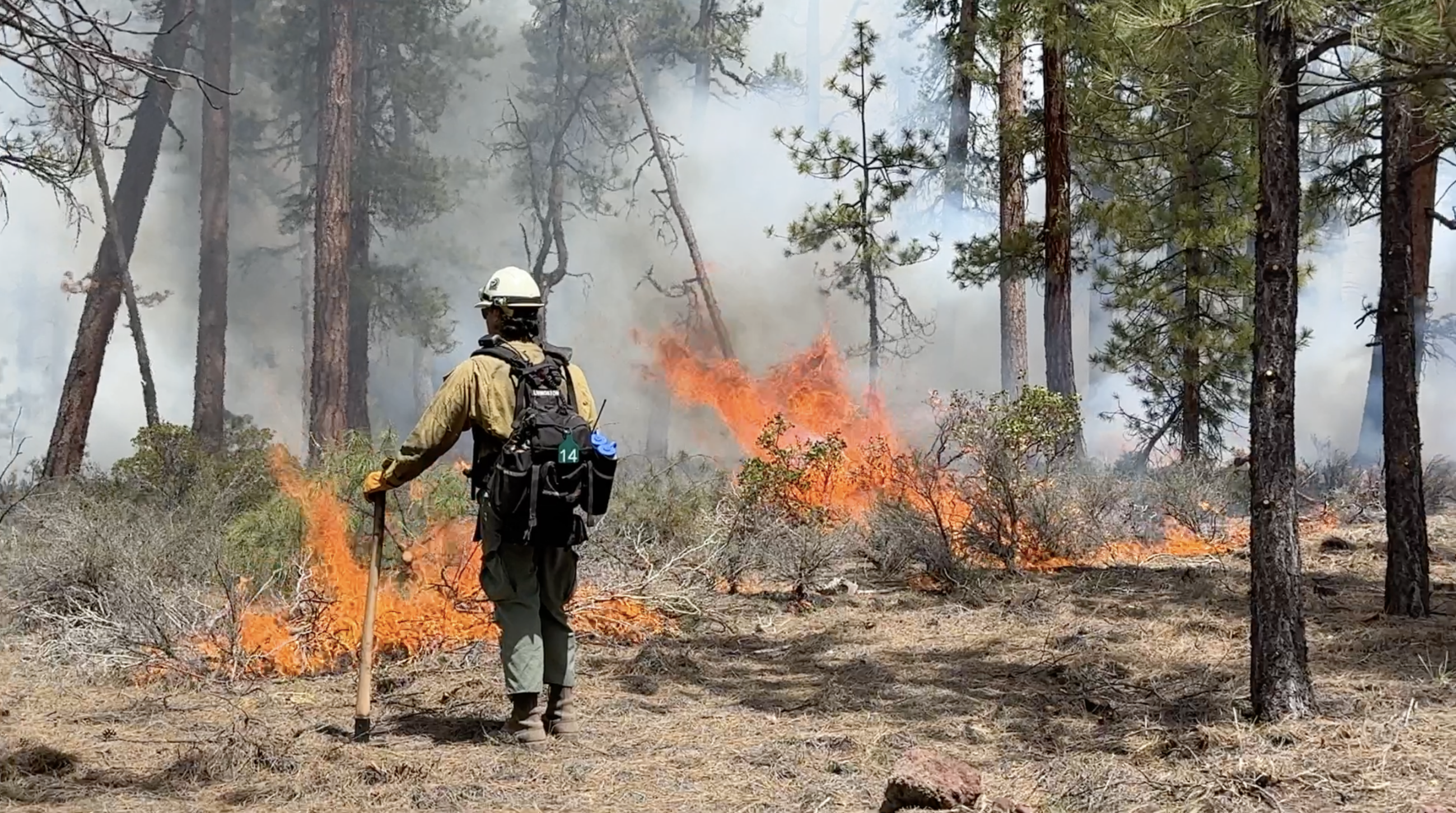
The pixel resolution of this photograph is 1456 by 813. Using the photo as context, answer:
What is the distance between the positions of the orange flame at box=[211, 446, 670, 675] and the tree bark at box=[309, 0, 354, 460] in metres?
8.97

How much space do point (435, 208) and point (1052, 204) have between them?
45.8 feet

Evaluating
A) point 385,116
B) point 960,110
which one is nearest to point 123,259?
point 960,110

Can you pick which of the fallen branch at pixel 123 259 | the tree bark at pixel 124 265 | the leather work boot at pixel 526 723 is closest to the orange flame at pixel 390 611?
the leather work boot at pixel 526 723

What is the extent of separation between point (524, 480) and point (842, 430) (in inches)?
352

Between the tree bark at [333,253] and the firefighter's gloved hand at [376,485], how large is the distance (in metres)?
11.6

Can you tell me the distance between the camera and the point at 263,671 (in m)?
6.06

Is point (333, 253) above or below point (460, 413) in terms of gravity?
above

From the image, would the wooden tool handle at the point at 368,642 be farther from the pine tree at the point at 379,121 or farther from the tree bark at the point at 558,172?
the tree bark at the point at 558,172

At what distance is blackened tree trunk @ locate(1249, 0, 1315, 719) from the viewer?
14.7 feet

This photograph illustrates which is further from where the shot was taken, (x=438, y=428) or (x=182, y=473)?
(x=182, y=473)

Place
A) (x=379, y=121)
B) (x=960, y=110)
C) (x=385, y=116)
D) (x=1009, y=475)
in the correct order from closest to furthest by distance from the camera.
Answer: (x=1009, y=475) → (x=960, y=110) → (x=379, y=121) → (x=385, y=116)

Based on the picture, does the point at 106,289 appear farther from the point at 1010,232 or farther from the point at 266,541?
the point at 1010,232

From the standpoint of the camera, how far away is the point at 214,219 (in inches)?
796

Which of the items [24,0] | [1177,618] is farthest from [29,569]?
[1177,618]
